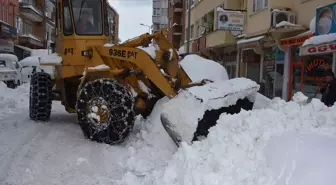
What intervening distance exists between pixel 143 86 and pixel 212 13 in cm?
1861

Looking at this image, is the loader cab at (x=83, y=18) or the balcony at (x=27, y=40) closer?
the loader cab at (x=83, y=18)

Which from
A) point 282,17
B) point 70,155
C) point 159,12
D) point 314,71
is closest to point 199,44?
point 282,17

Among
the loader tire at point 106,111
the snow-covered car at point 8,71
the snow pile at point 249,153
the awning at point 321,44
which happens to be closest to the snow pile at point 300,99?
the snow pile at point 249,153

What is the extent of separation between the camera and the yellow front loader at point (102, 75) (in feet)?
21.5

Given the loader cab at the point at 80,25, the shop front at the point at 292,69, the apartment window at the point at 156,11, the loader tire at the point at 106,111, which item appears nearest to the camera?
the loader tire at the point at 106,111

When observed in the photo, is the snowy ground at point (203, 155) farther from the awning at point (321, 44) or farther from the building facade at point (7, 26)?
the building facade at point (7, 26)

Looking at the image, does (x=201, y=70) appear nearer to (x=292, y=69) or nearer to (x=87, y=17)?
(x=87, y=17)

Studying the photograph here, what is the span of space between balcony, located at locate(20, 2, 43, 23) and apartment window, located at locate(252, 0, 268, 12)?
27471 millimetres

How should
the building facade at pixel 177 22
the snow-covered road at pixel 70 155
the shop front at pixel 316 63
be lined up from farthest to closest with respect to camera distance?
1. the building facade at pixel 177 22
2. the shop front at pixel 316 63
3. the snow-covered road at pixel 70 155

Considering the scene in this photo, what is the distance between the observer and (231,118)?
18.7ft

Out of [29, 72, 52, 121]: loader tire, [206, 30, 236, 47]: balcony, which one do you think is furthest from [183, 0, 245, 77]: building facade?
[29, 72, 52, 121]: loader tire

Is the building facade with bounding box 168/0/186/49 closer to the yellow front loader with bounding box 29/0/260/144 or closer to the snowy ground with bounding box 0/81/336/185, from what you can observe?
the yellow front loader with bounding box 29/0/260/144

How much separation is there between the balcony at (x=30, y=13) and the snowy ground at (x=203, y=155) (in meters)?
33.7

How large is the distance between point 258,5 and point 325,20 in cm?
590
